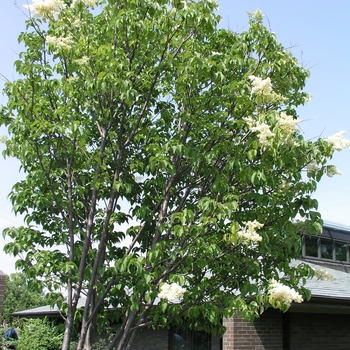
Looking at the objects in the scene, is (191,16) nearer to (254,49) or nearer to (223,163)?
(254,49)

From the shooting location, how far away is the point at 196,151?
6086mm

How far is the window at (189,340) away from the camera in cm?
1146

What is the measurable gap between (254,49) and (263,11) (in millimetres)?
500

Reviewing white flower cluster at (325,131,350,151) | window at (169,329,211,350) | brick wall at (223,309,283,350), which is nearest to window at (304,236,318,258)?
brick wall at (223,309,283,350)

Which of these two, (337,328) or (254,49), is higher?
(254,49)

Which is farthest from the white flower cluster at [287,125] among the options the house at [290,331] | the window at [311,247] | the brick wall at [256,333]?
the window at [311,247]

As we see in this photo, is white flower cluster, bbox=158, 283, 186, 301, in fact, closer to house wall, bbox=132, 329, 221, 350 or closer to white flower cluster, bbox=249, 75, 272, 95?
white flower cluster, bbox=249, 75, 272, 95

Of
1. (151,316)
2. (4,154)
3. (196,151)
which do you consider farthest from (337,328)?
(4,154)

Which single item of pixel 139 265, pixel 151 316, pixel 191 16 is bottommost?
pixel 151 316

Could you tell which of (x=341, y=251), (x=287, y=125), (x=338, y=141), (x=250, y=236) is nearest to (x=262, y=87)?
(x=287, y=125)

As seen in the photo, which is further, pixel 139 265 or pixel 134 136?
pixel 134 136

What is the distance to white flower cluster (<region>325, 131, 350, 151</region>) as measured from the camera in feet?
18.4

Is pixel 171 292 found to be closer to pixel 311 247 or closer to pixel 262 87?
pixel 262 87

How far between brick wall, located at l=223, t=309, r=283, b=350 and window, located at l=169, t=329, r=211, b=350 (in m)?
1.17
